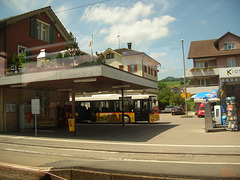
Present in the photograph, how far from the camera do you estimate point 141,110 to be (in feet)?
74.6

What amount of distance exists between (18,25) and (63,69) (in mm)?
11049

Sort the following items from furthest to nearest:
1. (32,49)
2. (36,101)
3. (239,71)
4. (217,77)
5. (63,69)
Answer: (217,77)
(239,71)
(32,49)
(36,101)
(63,69)

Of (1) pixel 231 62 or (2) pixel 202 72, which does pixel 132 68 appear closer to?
(2) pixel 202 72

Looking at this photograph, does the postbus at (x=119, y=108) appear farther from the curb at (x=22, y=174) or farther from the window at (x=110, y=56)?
the window at (x=110, y=56)

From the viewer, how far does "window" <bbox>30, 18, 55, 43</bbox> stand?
74.5ft

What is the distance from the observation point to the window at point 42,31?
2270 centimetres

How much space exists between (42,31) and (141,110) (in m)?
13.6

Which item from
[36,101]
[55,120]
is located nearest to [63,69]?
[36,101]

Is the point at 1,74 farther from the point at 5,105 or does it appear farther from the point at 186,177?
the point at 186,177

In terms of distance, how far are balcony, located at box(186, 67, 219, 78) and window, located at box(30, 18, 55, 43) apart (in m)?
24.9

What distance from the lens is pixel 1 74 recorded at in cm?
1616

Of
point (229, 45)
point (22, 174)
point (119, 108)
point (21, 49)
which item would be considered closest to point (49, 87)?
point (21, 49)

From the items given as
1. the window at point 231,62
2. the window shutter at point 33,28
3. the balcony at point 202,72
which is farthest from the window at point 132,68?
the window shutter at point 33,28

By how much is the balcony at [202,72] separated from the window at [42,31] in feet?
81.6
